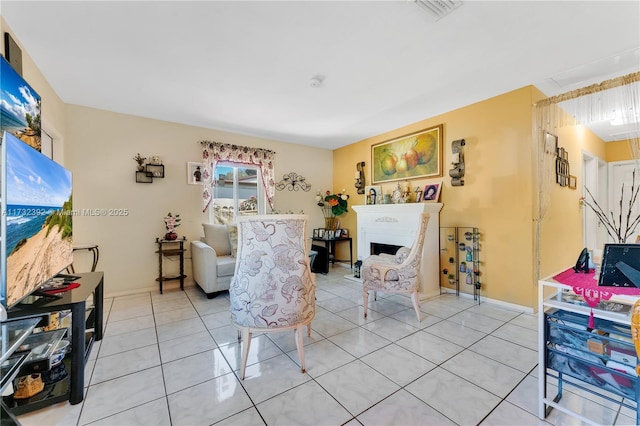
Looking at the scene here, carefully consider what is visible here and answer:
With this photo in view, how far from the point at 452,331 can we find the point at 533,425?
106 centimetres

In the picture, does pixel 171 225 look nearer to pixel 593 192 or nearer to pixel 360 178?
pixel 360 178

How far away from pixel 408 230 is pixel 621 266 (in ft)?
7.61

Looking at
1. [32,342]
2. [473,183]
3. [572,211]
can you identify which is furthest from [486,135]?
[32,342]

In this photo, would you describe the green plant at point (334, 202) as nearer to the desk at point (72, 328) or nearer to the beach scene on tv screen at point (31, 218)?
the beach scene on tv screen at point (31, 218)

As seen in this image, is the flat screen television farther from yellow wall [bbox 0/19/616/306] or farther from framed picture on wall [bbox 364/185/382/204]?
framed picture on wall [bbox 364/185/382/204]

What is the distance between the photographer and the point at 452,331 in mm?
2377

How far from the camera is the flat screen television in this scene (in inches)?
47.6

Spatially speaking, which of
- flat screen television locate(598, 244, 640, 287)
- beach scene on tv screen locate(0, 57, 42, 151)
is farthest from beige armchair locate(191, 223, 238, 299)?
flat screen television locate(598, 244, 640, 287)

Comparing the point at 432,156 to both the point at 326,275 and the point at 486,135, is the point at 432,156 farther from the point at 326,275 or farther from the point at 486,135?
the point at 326,275

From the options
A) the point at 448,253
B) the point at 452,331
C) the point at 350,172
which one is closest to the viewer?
the point at 452,331

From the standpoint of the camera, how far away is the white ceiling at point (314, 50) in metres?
→ 1.75

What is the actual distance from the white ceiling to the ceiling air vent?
0.07 meters

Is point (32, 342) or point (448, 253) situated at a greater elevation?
point (448, 253)

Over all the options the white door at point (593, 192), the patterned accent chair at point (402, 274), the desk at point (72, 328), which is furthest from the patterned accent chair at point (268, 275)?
the white door at point (593, 192)
